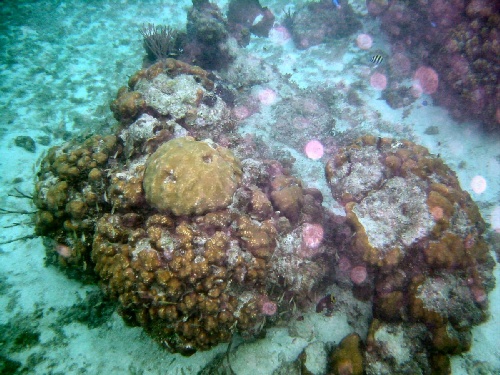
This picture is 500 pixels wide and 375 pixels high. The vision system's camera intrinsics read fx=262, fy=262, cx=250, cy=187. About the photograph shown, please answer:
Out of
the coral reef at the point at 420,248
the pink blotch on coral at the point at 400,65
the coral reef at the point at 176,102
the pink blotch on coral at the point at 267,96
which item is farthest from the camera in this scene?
the pink blotch on coral at the point at 400,65

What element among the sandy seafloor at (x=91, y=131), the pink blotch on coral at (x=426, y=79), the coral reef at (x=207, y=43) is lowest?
the sandy seafloor at (x=91, y=131)

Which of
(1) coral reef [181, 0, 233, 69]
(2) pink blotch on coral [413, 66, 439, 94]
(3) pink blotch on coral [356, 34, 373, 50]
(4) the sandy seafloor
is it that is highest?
(3) pink blotch on coral [356, 34, 373, 50]

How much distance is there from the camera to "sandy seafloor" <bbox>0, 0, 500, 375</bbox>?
15.5 feet

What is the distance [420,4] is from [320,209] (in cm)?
930

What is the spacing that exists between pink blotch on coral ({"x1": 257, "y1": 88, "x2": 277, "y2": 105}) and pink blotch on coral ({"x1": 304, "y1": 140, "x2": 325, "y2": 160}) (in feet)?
7.76

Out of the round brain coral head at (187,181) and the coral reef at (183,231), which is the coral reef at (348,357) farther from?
the round brain coral head at (187,181)

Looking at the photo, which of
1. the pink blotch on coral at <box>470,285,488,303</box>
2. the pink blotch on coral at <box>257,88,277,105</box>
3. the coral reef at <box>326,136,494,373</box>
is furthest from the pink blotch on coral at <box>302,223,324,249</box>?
the pink blotch on coral at <box>257,88,277,105</box>

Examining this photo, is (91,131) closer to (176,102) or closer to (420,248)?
(176,102)

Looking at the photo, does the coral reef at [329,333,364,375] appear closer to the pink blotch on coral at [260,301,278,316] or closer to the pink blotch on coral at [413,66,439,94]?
the pink blotch on coral at [260,301,278,316]

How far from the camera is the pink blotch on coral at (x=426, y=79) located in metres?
9.11

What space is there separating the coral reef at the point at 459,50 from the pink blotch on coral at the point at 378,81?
569 millimetres

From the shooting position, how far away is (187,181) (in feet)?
13.2

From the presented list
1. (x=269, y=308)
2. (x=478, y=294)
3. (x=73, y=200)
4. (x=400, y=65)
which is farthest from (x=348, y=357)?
(x=400, y=65)

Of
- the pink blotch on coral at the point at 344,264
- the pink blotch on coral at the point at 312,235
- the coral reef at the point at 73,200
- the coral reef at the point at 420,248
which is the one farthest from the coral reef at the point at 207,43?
the pink blotch on coral at the point at 344,264
